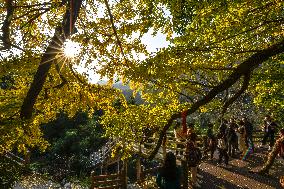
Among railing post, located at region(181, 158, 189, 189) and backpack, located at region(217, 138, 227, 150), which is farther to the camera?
backpack, located at region(217, 138, 227, 150)

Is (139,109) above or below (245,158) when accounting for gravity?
above

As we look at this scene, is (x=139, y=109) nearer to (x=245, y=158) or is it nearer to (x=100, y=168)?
(x=245, y=158)

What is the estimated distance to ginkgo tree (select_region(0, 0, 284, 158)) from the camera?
6.29 m

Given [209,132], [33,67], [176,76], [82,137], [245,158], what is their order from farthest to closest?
[82,137] < [245,158] < [209,132] < [33,67] < [176,76]

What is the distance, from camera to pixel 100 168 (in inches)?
1053

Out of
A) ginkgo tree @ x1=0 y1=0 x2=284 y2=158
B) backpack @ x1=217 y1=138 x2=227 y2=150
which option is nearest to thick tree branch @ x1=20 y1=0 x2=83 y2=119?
ginkgo tree @ x1=0 y1=0 x2=284 y2=158

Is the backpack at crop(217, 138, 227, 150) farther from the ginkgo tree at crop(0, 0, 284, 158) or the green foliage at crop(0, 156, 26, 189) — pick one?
the green foliage at crop(0, 156, 26, 189)

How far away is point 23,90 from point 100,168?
16866mm

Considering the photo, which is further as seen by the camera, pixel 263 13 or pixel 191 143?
pixel 191 143

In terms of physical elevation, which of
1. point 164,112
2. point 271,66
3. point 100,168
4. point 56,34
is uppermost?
point 56,34

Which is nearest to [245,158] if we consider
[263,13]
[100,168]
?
[263,13]

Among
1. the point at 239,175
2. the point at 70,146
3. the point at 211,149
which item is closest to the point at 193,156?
the point at 239,175

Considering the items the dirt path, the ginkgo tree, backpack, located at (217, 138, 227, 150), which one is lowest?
the dirt path

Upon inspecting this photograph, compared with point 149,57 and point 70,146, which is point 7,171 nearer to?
point 149,57
